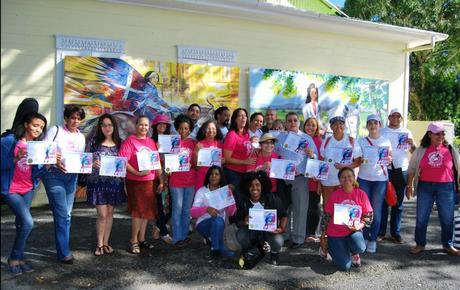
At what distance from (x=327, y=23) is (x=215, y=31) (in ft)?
8.40

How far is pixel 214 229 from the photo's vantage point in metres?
5.25

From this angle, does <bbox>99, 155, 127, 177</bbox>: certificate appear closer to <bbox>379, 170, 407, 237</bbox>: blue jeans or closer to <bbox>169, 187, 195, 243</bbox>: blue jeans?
<bbox>169, 187, 195, 243</bbox>: blue jeans

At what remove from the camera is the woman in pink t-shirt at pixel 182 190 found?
Result: 5.64 meters

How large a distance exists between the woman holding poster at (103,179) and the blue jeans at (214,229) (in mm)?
1078

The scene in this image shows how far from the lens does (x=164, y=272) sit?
4855 millimetres

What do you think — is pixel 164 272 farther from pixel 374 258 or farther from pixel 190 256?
pixel 374 258

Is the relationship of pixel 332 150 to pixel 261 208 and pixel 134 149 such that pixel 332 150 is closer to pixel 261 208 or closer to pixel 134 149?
pixel 261 208

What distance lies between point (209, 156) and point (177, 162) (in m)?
0.42

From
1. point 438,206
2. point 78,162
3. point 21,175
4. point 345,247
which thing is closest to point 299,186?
point 345,247

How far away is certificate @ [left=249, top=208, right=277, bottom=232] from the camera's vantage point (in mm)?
4953

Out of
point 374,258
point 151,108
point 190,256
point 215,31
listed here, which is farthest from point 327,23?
point 190,256

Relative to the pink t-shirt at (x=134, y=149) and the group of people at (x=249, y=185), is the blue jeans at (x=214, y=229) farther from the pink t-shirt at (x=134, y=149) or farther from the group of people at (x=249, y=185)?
the pink t-shirt at (x=134, y=149)

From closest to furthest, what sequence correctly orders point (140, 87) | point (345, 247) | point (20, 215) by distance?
point (20, 215), point (345, 247), point (140, 87)

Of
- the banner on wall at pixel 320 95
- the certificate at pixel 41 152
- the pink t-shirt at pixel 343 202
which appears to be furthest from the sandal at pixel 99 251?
the banner on wall at pixel 320 95
